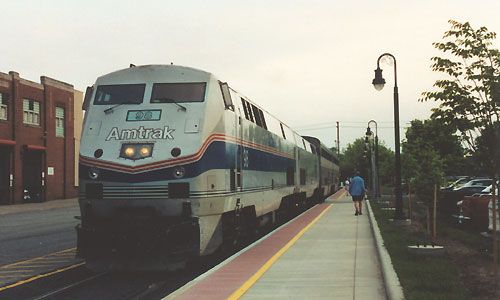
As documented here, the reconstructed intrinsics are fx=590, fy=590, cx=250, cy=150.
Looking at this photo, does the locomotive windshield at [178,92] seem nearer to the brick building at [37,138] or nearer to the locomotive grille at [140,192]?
the locomotive grille at [140,192]

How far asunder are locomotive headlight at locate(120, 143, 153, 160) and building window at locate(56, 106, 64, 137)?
122ft

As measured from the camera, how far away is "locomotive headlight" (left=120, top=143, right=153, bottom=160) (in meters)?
10.2

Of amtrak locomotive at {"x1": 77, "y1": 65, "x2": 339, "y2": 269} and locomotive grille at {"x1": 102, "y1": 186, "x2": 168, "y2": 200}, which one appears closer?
amtrak locomotive at {"x1": 77, "y1": 65, "x2": 339, "y2": 269}

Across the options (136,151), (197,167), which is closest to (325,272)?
(197,167)

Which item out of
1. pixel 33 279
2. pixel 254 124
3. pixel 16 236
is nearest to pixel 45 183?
pixel 16 236

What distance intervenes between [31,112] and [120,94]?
1311 inches

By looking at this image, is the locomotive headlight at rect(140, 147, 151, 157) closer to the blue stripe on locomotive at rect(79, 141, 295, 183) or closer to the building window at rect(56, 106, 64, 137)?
the blue stripe on locomotive at rect(79, 141, 295, 183)

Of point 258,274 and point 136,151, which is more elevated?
point 136,151

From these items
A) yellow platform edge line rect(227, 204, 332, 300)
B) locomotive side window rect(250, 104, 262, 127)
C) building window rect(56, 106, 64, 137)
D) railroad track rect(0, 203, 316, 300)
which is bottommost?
railroad track rect(0, 203, 316, 300)

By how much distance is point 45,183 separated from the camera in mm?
43062

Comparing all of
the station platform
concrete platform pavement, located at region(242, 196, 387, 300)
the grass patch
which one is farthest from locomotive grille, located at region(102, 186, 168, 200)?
the grass patch

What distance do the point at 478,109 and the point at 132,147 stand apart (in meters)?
5.88

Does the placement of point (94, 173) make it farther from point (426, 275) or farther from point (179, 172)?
point (426, 275)

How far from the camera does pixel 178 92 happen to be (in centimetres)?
1118
